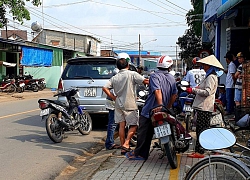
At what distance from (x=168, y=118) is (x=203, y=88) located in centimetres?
97

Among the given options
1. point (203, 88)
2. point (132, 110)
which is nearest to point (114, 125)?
point (132, 110)

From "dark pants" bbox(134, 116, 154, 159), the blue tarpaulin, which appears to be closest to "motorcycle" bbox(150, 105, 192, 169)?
"dark pants" bbox(134, 116, 154, 159)

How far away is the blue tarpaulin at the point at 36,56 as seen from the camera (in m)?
26.9

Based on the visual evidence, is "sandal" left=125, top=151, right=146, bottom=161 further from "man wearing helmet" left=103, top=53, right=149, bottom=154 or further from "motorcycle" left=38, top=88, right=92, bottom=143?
"motorcycle" left=38, top=88, right=92, bottom=143

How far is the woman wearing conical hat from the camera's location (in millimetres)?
6008

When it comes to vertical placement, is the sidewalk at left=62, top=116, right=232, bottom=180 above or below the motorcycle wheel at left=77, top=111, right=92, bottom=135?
below

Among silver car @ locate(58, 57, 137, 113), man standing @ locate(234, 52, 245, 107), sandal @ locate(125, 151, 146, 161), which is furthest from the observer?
man standing @ locate(234, 52, 245, 107)

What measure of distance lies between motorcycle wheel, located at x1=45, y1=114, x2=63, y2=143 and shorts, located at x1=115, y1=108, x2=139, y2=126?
192cm

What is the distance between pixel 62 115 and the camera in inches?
328

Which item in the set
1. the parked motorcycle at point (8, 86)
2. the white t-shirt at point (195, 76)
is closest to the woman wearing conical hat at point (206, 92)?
the white t-shirt at point (195, 76)

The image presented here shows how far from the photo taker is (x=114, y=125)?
23.8ft

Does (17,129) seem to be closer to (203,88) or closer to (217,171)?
(203,88)

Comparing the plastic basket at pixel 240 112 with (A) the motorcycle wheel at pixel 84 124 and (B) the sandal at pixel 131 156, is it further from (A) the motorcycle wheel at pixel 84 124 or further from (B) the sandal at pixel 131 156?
(A) the motorcycle wheel at pixel 84 124

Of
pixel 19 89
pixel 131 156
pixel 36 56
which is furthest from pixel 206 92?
pixel 36 56
